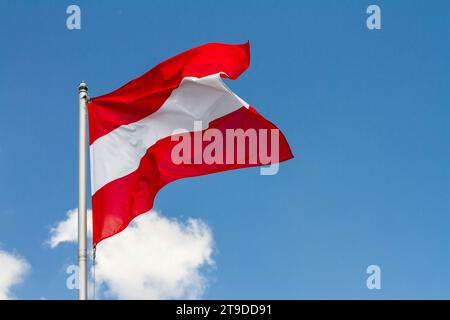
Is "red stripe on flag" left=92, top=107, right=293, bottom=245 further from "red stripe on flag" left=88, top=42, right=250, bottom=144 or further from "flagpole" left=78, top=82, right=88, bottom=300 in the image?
"red stripe on flag" left=88, top=42, right=250, bottom=144

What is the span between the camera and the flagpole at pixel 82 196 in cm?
1297

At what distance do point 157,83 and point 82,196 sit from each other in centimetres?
293

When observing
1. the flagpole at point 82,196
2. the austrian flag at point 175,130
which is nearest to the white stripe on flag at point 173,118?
the austrian flag at point 175,130

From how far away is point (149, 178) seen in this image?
14.8 m

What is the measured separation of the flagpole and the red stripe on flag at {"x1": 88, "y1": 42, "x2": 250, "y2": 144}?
49cm

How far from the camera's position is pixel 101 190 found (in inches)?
564

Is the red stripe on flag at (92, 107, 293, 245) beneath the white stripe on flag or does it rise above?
beneath

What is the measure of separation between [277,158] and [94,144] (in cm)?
Answer: 323

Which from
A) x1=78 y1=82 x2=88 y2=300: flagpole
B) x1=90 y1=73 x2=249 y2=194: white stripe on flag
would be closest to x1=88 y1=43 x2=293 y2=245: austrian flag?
x1=90 y1=73 x2=249 y2=194: white stripe on flag

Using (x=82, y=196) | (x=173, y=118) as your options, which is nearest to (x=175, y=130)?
(x=173, y=118)

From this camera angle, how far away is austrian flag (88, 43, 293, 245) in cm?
1466
